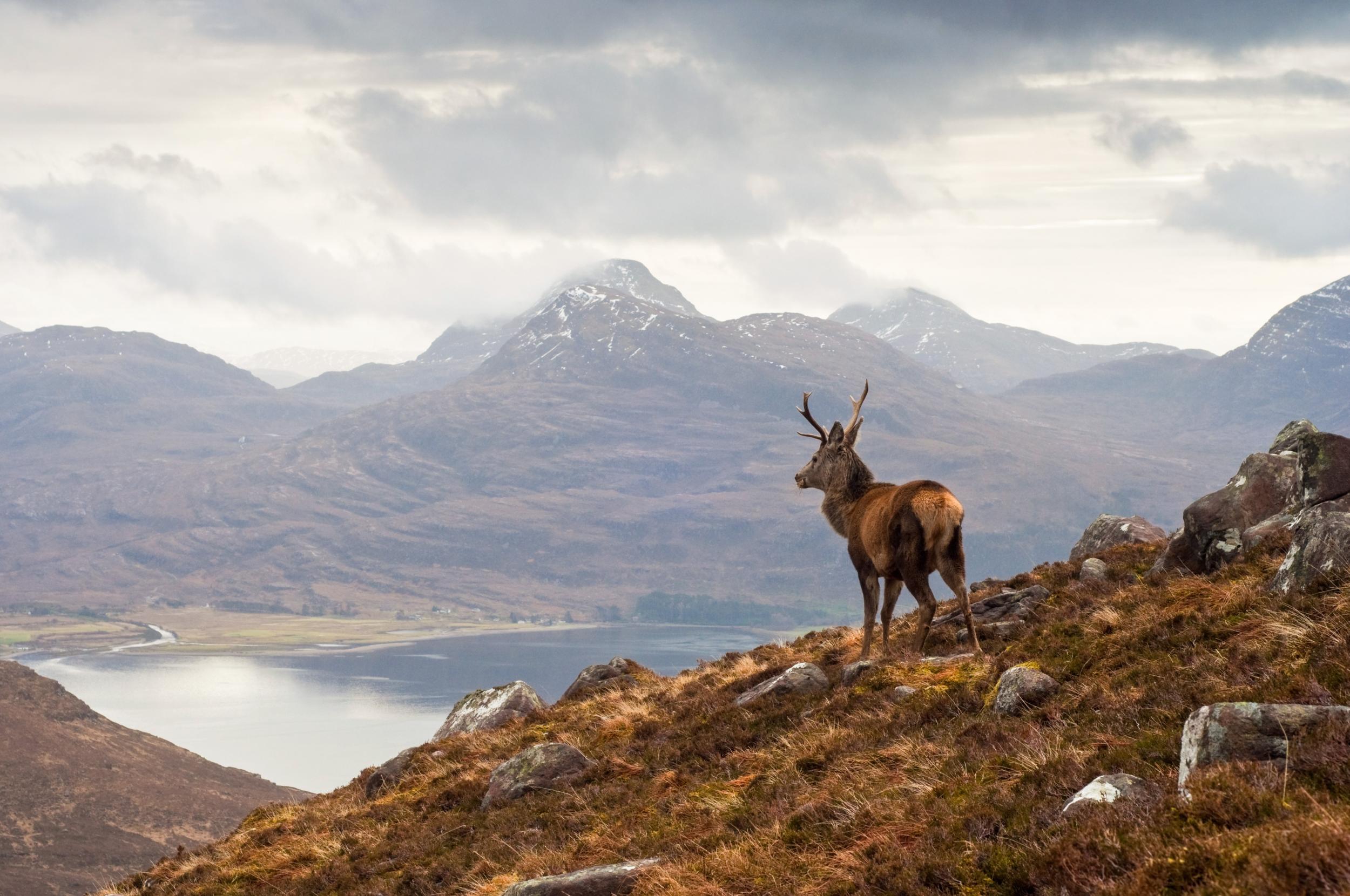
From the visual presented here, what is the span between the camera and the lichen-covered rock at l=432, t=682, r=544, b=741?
27109mm

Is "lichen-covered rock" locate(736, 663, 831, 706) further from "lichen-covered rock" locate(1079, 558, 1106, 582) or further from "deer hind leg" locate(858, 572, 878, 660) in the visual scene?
"lichen-covered rock" locate(1079, 558, 1106, 582)

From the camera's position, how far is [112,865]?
95.5 meters

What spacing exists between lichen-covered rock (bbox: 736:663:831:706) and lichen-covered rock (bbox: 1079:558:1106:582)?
5.73m

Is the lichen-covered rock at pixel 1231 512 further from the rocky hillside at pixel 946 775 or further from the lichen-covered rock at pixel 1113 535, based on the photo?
the lichen-covered rock at pixel 1113 535

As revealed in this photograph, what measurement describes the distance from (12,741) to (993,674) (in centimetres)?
13746

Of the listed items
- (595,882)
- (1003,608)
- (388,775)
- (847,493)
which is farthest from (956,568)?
(388,775)

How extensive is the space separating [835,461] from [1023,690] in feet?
26.3

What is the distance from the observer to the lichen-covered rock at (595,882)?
10.7m

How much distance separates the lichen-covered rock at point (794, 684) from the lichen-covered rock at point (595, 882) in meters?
7.48

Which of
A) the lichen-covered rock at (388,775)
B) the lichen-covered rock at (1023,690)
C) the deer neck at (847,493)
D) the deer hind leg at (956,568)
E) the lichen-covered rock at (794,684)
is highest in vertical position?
the deer neck at (847,493)

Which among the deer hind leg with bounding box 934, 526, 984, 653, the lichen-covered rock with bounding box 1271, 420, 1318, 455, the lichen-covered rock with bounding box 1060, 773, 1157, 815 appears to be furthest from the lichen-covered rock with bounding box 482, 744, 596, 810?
the lichen-covered rock with bounding box 1271, 420, 1318, 455

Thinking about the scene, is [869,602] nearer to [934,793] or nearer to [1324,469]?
[1324,469]

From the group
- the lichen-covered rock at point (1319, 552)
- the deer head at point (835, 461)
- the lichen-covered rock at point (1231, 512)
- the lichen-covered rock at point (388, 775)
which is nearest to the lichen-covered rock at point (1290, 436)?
the lichen-covered rock at point (1231, 512)

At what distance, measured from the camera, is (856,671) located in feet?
58.2
